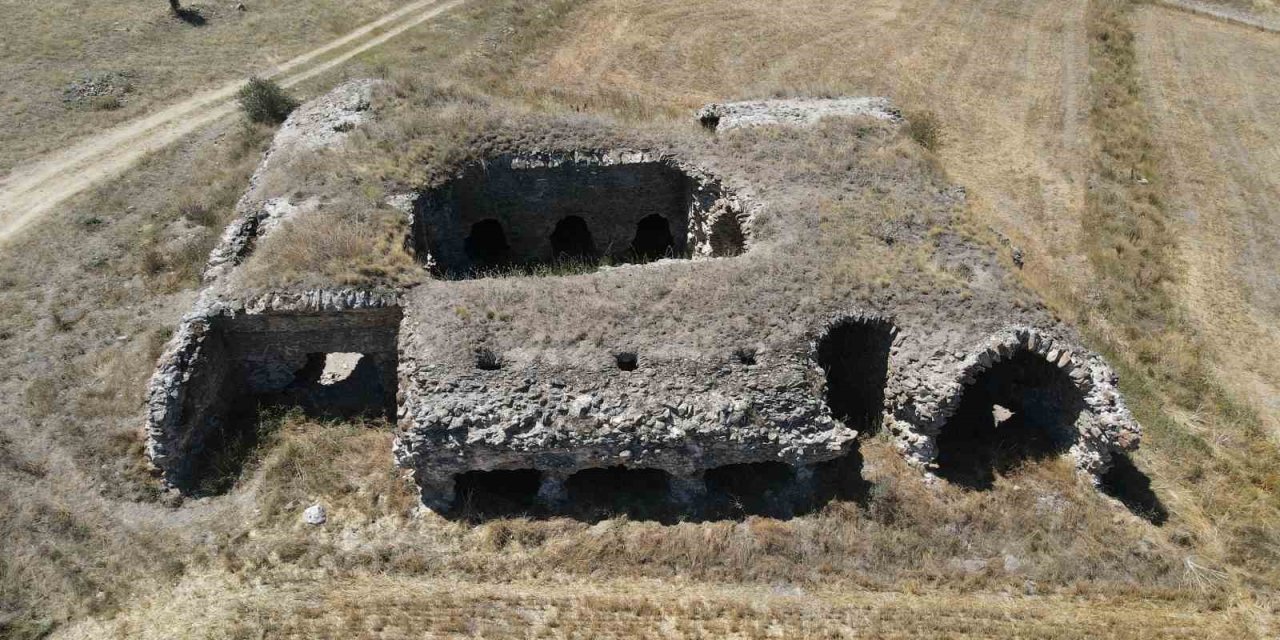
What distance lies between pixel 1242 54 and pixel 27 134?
176ft

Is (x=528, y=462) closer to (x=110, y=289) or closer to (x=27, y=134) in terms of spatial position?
(x=110, y=289)

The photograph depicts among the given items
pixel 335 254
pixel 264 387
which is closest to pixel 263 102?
pixel 335 254

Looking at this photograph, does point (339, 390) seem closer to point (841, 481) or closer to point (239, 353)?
point (239, 353)

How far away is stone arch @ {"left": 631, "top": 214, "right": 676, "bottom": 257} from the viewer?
71.5 ft

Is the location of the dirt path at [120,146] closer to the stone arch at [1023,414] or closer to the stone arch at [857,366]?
the stone arch at [857,366]

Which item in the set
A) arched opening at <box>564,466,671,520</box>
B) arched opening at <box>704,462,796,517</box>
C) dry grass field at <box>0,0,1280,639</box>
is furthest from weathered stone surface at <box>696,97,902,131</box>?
arched opening at <box>564,466,671,520</box>

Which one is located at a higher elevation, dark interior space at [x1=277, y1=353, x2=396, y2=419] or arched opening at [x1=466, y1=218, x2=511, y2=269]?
arched opening at [x1=466, y1=218, x2=511, y2=269]

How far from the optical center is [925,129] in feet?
87.4

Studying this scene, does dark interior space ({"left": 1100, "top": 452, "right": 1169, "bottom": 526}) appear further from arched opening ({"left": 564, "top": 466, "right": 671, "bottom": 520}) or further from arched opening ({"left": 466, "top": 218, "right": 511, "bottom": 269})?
arched opening ({"left": 466, "top": 218, "right": 511, "bottom": 269})

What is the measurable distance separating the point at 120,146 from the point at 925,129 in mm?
28911

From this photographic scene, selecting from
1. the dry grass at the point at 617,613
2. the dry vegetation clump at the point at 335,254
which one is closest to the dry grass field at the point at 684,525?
the dry grass at the point at 617,613

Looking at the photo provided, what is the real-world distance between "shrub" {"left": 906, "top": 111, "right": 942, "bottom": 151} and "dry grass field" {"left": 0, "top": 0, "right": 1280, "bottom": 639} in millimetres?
910

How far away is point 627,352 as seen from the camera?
44.7 ft

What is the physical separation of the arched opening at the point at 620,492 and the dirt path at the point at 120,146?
63.2 feet
